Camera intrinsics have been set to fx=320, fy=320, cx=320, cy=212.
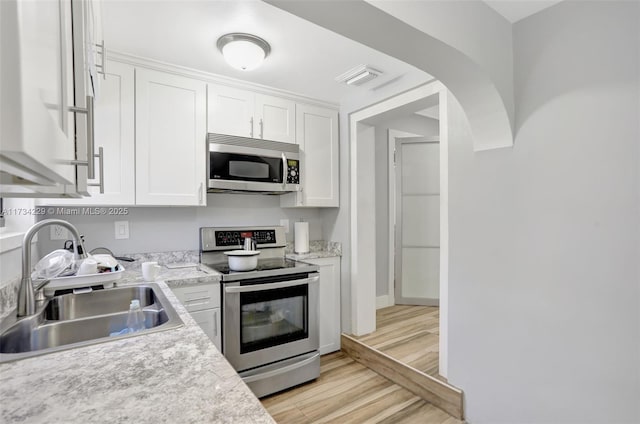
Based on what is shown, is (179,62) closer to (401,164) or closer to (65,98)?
(65,98)

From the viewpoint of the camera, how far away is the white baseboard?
3.74 metres

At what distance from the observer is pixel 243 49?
6.01 feet

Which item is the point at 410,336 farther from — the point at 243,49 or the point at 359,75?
the point at 243,49

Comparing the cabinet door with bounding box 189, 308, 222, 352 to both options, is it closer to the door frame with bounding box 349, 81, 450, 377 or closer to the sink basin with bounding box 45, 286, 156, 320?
the sink basin with bounding box 45, 286, 156, 320

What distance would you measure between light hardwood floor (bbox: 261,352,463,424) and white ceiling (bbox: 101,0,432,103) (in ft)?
7.22

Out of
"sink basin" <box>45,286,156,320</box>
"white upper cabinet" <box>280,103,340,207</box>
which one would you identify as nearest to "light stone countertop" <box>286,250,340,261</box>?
"white upper cabinet" <box>280,103,340,207</box>

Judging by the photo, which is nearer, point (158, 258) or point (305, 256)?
point (158, 258)

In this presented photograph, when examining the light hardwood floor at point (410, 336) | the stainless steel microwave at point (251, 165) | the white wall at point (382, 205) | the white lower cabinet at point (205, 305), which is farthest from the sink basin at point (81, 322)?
the white wall at point (382, 205)

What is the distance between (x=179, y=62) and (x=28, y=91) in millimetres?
2237

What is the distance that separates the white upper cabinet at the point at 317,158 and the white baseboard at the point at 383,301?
4.66 ft

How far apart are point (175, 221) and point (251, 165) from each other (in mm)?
750

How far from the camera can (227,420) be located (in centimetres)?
62

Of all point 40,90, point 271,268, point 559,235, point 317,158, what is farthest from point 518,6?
point 271,268

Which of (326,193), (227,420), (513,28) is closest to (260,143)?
(326,193)
